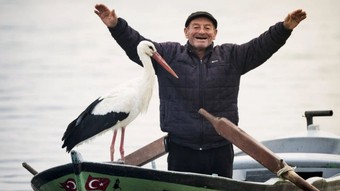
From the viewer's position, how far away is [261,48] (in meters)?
7.67

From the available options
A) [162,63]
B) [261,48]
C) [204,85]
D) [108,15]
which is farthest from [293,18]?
[108,15]

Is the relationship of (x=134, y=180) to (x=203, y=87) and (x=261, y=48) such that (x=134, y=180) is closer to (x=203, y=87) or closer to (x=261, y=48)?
(x=203, y=87)

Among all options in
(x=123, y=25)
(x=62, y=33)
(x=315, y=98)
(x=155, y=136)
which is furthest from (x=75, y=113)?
(x=123, y=25)

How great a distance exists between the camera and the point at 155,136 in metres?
13.7

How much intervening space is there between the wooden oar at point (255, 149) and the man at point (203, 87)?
370 mm

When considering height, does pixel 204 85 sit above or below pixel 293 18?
below

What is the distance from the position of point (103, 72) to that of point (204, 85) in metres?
10.5

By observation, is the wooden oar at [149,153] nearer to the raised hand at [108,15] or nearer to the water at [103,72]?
the raised hand at [108,15]

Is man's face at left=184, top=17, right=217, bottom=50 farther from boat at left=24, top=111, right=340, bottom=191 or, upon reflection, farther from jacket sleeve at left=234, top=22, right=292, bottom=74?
boat at left=24, top=111, right=340, bottom=191

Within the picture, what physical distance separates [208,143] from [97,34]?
1358 centimetres

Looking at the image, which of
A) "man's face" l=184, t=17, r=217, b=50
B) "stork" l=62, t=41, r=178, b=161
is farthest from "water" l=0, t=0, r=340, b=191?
"man's face" l=184, t=17, r=217, b=50

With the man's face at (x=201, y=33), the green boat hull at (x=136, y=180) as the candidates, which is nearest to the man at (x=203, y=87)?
the man's face at (x=201, y=33)

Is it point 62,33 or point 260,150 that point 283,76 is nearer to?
point 62,33

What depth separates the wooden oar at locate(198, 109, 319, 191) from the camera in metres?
6.92
